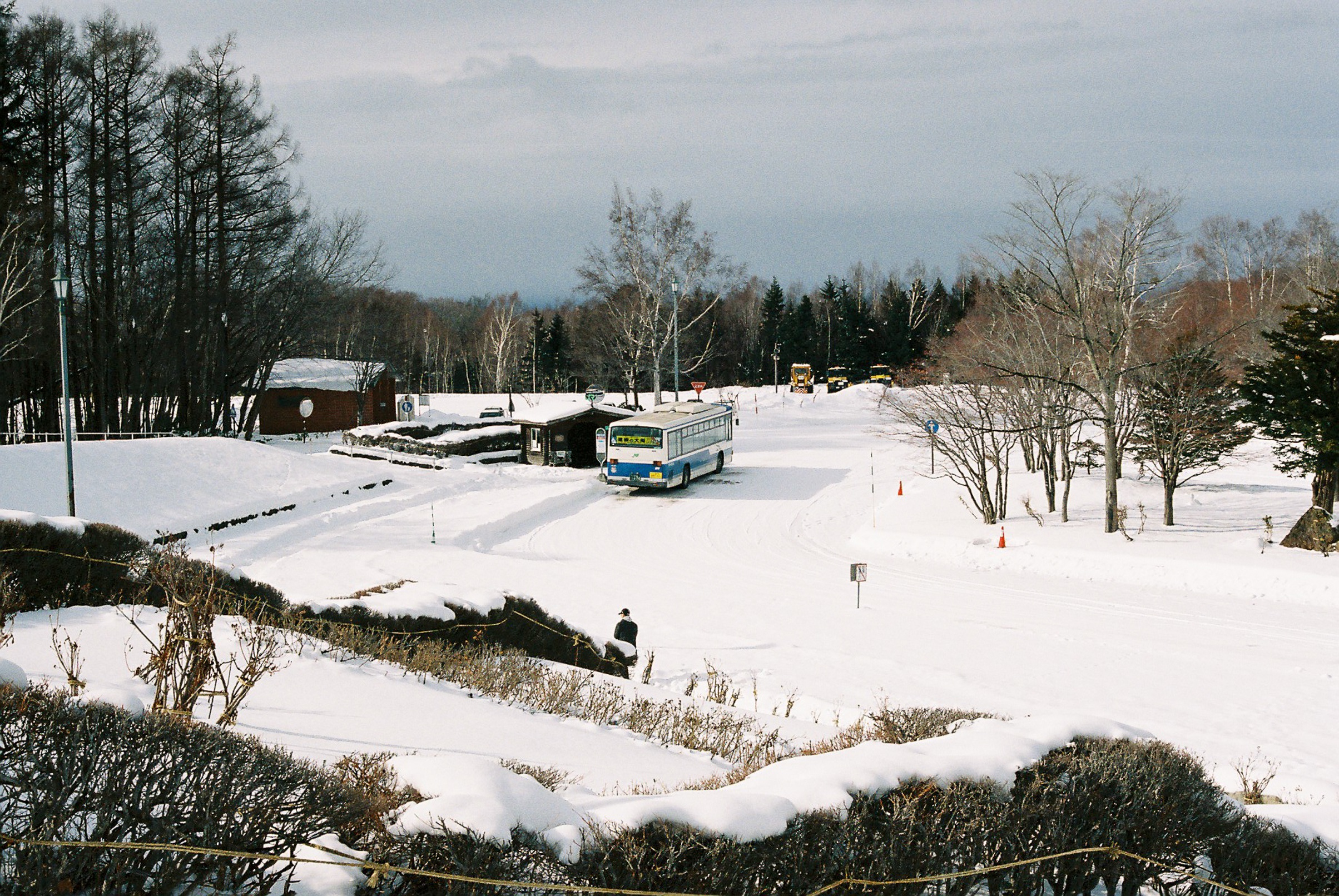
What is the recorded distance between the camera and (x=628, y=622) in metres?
14.8

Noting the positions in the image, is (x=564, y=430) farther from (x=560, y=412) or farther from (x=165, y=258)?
(x=165, y=258)

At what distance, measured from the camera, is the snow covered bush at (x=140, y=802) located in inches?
143

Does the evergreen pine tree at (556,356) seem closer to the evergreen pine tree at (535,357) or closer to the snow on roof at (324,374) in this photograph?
the evergreen pine tree at (535,357)

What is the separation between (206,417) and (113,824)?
1586 inches

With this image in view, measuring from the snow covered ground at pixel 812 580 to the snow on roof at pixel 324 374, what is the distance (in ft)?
63.1

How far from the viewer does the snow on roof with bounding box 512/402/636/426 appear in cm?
3734

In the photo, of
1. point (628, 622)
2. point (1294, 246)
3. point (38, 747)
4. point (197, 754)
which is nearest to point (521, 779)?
point (197, 754)

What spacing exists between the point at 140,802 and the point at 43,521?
9041 millimetres

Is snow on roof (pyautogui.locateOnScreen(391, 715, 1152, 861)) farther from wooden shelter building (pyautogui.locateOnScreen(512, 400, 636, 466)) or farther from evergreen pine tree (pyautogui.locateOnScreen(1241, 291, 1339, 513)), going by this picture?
wooden shelter building (pyautogui.locateOnScreen(512, 400, 636, 466))

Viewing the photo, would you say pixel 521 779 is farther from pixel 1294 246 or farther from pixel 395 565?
pixel 1294 246

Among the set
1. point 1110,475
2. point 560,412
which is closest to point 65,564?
point 1110,475

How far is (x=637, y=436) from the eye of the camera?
32.2 meters

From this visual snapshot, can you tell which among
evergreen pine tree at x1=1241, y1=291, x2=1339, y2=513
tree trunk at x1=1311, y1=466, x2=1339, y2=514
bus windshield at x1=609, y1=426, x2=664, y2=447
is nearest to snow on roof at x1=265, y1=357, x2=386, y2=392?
bus windshield at x1=609, y1=426, x2=664, y2=447

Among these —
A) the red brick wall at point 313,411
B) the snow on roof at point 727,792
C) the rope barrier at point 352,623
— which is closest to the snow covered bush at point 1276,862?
the snow on roof at point 727,792
